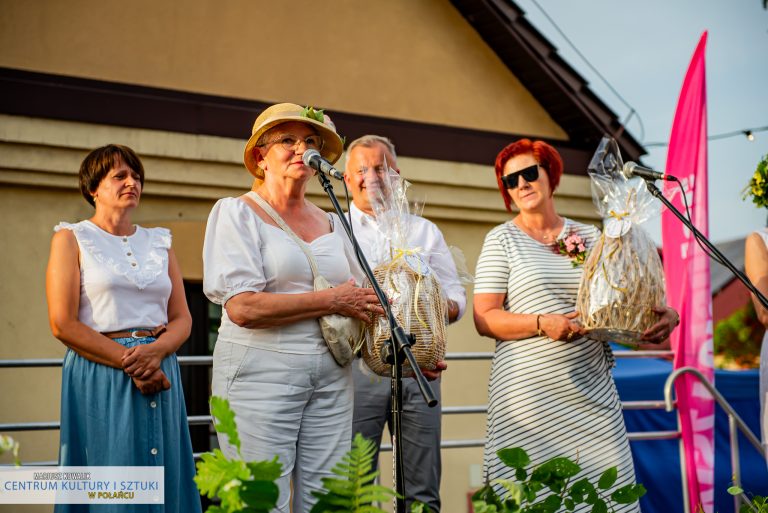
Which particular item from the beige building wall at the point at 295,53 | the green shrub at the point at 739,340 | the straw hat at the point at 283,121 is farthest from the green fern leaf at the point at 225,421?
the green shrub at the point at 739,340

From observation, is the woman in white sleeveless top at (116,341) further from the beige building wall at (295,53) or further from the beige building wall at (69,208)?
the beige building wall at (295,53)

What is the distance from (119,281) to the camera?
3.67 metres

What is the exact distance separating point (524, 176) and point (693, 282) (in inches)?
69.6

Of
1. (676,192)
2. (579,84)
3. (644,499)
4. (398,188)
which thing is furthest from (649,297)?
(579,84)

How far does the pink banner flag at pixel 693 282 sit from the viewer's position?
5094 millimetres

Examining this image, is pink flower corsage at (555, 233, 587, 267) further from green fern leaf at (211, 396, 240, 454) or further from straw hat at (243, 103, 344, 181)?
green fern leaf at (211, 396, 240, 454)

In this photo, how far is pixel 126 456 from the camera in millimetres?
3492

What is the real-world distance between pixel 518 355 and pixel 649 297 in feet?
2.06

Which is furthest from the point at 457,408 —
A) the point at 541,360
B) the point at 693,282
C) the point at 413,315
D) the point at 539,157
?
the point at 413,315

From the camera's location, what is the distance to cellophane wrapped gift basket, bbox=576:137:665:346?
3.61m

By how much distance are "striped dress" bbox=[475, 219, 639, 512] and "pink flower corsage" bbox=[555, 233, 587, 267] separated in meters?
0.05

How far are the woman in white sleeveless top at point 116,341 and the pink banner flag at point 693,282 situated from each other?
9.44 feet

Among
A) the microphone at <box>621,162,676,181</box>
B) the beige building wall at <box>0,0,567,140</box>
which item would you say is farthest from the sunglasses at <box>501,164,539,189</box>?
the beige building wall at <box>0,0,567,140</box>

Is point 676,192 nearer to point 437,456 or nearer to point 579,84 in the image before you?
point 437,456
